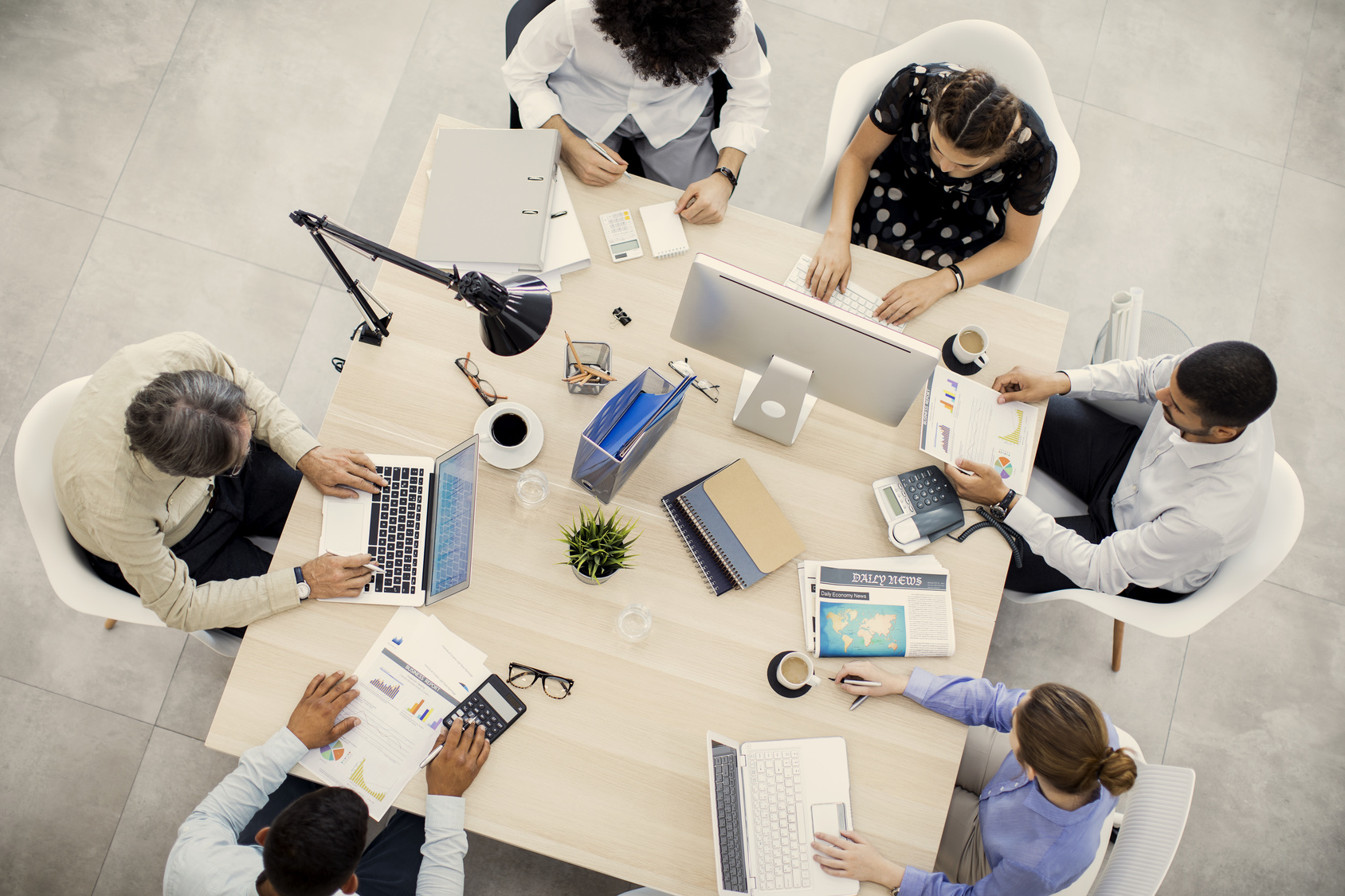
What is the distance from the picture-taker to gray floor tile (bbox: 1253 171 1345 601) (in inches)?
103

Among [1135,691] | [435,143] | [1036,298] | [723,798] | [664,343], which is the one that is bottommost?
[1135,691]

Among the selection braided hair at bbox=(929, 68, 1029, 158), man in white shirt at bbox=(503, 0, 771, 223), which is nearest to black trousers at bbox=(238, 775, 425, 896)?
man in white shirt at bbox=(503, 0, 771, 223)

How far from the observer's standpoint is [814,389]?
1.59 meters

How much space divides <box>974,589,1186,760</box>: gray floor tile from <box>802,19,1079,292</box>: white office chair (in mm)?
1182

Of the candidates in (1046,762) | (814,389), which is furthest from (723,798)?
(814,389)

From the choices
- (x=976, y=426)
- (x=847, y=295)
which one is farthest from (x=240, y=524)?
(x=976, y=426)

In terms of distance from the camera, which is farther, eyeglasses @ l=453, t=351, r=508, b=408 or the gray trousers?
the gray trousers

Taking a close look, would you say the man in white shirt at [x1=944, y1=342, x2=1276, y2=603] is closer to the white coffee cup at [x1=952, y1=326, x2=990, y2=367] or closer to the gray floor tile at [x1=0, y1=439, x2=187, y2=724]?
the white coffee cup at [x1=952, y1=326, x2=990, y2=367]

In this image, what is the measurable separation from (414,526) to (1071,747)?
1.37 metres

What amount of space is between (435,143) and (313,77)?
1.36 metres

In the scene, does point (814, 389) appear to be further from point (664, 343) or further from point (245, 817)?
point (245, 817)

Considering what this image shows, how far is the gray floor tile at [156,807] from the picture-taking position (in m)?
2.16

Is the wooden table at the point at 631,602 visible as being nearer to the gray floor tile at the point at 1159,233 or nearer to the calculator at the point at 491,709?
the calculator at the point at 491,709

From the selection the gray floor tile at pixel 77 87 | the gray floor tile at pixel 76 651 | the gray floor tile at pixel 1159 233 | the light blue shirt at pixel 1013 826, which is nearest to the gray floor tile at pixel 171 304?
the gray floor tile at pixel 77 87
